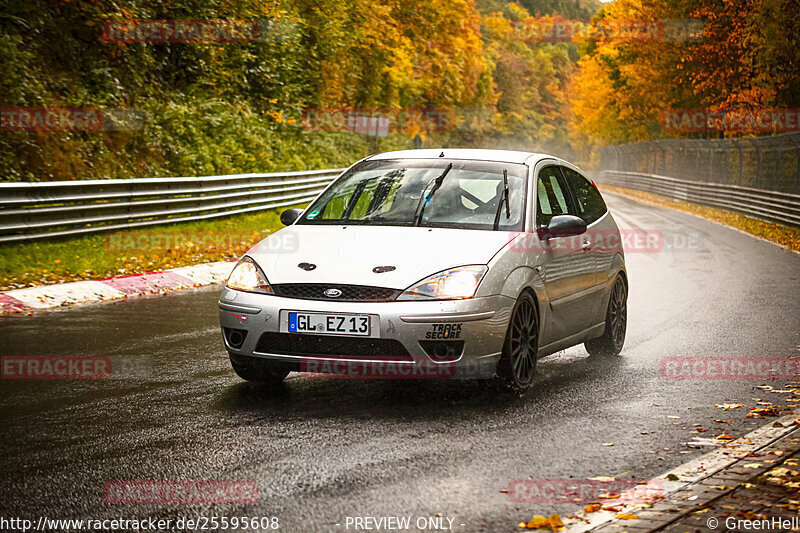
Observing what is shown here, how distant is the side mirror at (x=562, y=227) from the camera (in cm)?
773

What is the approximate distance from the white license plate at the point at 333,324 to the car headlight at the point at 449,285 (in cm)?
29

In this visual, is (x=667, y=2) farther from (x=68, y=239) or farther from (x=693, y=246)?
(x=68, y=239)

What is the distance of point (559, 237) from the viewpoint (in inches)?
318

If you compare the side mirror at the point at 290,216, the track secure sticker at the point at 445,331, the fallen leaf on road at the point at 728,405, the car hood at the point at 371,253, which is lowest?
the fallen leaf on road at the point at 728,405

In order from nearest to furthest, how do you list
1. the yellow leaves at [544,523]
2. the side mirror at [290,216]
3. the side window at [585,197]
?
the yellow leaves at [544,523] < the side mirror at [290,216] < the side window at [585,197]

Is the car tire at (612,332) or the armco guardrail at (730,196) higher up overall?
the car tire at (612,332)

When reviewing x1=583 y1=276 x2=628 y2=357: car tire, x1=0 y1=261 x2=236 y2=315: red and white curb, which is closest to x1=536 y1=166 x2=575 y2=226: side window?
x1=583 y1=276 x2=628 y2=357: car tire

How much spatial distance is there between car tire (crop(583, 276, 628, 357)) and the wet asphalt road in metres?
0.17

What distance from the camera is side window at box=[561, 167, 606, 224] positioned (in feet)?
29.3

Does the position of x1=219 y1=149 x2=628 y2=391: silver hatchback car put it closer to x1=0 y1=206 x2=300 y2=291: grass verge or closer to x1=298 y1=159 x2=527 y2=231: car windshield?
x1=298 y1=159 x2=527 y2=231: car windshield

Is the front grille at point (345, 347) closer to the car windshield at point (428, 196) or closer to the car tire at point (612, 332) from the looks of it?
the car windshield at point (428, 196)

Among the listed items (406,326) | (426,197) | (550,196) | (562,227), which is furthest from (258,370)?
(550,196)

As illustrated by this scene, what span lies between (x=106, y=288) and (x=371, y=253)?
6954 mm

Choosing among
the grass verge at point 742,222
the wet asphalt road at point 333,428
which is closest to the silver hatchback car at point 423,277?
the wet asphalt road at point 333,428
